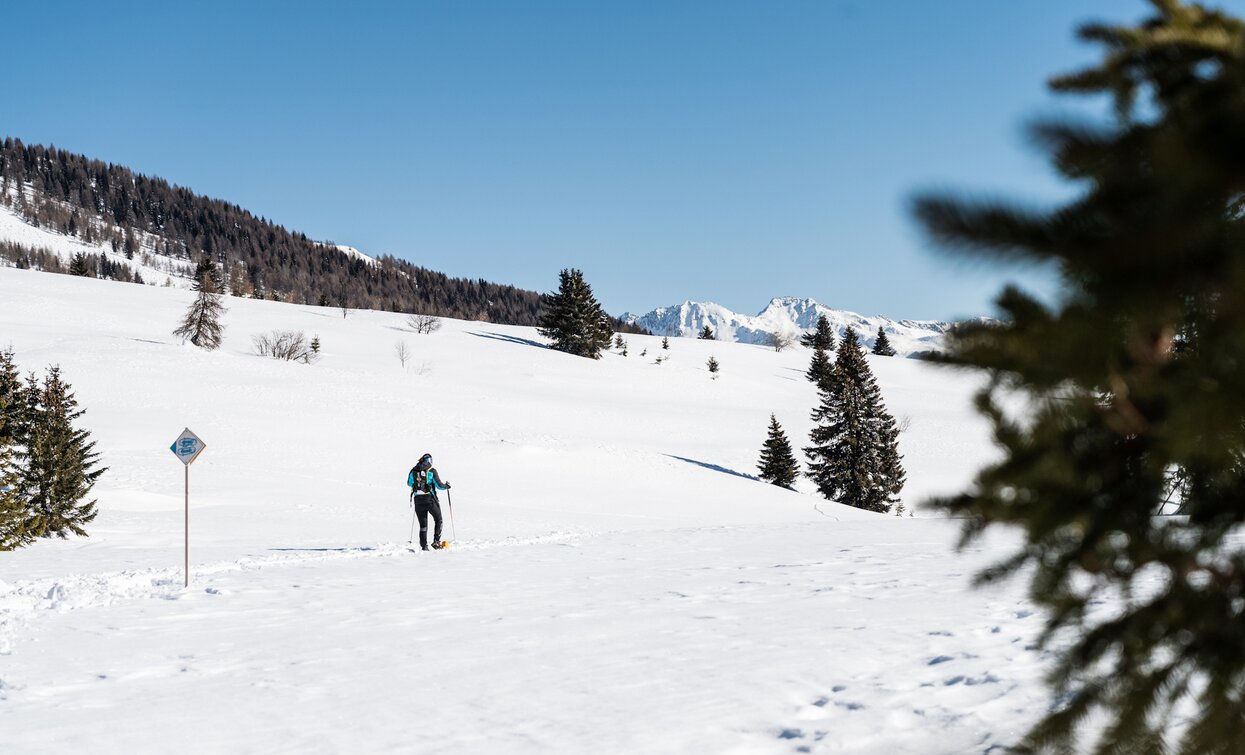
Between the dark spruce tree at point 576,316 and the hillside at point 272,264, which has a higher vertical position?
the hillside at point 272,264

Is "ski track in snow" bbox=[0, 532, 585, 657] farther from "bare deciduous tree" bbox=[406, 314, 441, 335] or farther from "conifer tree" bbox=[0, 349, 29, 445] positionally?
"bare deciduous tree" bbox=[406, 314, 441, 335]

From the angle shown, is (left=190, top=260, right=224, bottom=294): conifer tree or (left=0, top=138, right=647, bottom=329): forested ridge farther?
(left=0, top=138, right=647, bottom=329): forested ridge

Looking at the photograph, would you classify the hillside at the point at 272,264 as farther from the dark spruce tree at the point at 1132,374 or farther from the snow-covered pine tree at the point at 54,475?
the dark spruce tree at the point at 1132,374

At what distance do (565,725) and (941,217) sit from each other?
4488mm

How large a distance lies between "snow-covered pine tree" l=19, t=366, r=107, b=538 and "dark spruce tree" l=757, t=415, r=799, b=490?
26.1m

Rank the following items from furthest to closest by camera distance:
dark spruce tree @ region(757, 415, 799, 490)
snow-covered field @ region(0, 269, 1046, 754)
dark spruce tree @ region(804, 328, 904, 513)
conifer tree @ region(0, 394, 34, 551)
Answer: dark spruce tree @ region(757, 415, 799, 490), dark spruce tree @ region(804, 328, 904, 513), conifer tree @ region(0, 394, 34, 551), snow-covered field @ region(0, 269, 1046, 754)

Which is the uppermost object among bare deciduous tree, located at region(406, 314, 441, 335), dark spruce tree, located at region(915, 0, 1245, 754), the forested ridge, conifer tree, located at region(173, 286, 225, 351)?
the forested ridge

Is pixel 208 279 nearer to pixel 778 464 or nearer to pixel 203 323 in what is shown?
pixel 203 323

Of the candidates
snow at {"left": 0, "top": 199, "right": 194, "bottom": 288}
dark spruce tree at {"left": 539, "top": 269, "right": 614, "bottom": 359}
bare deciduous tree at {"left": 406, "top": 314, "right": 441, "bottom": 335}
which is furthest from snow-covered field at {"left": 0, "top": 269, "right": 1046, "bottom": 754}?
snow at {"left": 0, "top": 199, "right": 194, "bottom": 288}

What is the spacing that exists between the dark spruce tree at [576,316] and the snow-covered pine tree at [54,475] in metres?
46.6

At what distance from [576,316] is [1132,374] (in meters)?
64.1

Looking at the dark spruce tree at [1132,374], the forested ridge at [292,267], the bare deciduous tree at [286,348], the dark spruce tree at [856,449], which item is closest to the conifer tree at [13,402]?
the dark spruce tree at [1132,374]

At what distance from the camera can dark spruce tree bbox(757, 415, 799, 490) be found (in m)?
35.1

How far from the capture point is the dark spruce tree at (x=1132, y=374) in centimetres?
95
